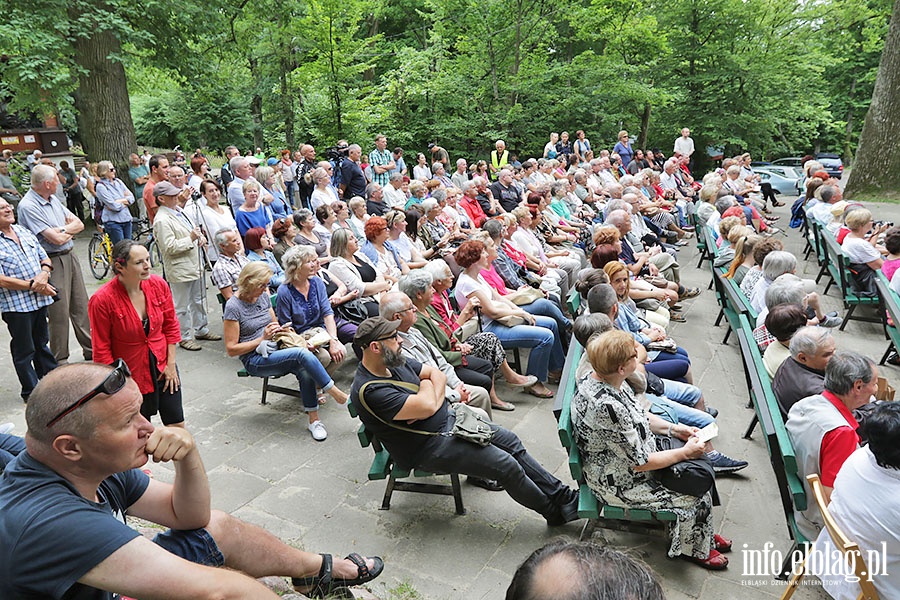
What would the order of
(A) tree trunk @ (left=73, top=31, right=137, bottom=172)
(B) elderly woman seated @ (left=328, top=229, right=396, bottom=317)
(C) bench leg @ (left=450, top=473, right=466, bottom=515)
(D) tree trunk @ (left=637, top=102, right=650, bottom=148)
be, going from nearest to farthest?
(C) bench leg @ (left=450, top=473, right=466, bottom=515)
(B) elderly woman seated @ (left=328, top=229, right=396, bottom=317)
(A) tree trunk @ (left=73, top=31, right=137, bottom=172)
(D) tree trunk @ (left=637, top=102, right=650, bottom=148)

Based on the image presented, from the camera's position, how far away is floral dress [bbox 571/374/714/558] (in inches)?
125

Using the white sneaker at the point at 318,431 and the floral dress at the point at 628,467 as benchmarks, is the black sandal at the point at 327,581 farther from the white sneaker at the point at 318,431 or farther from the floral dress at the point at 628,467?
the white sneaker at the point at 318,431

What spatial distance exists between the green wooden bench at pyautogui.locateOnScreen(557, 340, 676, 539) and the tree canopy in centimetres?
1070

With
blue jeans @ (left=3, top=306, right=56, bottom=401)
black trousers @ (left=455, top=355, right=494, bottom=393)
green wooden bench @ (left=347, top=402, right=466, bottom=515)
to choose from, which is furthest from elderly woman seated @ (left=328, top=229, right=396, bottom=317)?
blue jeans @ (left=3, top=306, right=56, bottom=401)

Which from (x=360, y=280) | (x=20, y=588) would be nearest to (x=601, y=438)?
(x=20, y=588)

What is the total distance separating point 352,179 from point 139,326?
7110mm

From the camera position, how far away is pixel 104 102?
39.0ft

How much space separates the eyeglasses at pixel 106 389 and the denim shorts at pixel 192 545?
77 cm

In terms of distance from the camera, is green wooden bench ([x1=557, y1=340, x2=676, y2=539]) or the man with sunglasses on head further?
green wooden bench ([x1=557, y1=340, x2=676, y2=539])

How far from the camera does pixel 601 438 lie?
10.6 feet

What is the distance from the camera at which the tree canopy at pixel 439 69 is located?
11.7 metres

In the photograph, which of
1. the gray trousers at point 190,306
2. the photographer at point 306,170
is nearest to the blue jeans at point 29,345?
the gray trousers at point 190,306

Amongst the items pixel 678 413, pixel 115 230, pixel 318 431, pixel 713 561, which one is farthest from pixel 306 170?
pixel 713 561

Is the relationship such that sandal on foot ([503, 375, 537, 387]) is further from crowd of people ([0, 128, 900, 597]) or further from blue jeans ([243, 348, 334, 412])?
blue jeans ([243, 348, 334, 412])
